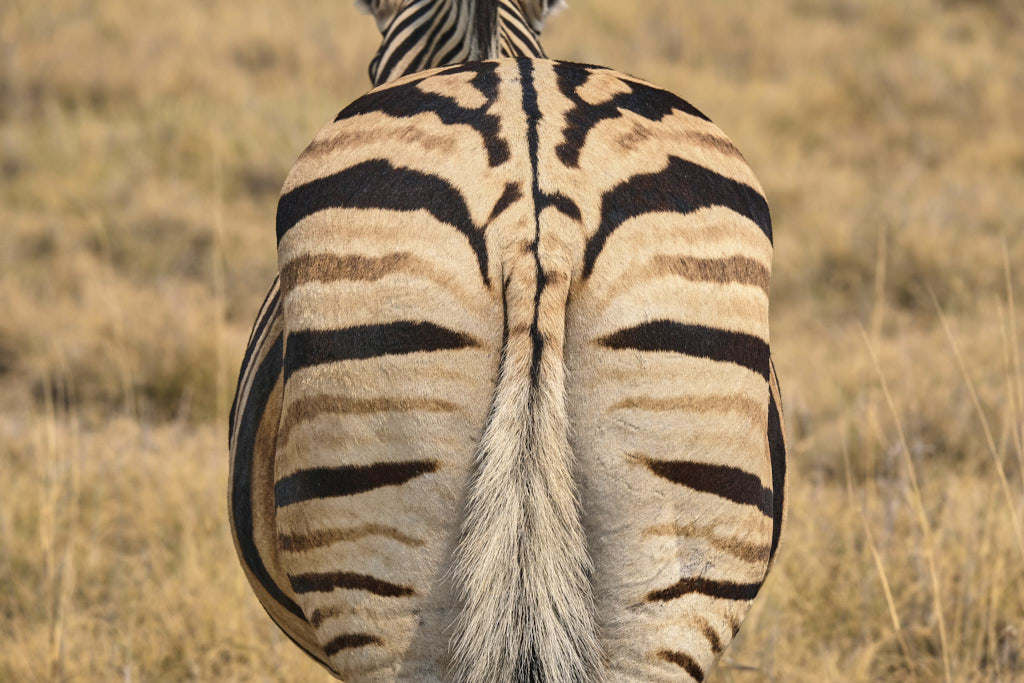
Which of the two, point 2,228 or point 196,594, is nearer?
point 196,594

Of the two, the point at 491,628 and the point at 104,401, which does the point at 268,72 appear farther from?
the point at 491,628

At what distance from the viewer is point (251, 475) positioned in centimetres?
178

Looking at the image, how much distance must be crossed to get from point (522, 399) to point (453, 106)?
1.43 feet

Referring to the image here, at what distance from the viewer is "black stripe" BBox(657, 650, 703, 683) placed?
55.1 inches

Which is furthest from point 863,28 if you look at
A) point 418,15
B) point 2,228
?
point 418,15

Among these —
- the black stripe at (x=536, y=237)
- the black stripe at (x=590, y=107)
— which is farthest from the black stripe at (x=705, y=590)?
the black stripe at (x=590, y=107)

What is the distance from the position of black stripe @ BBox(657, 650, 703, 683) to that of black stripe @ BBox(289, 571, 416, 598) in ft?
1.15

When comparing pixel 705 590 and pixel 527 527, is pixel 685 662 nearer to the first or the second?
pixel 705 590

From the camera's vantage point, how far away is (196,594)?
3.30 m

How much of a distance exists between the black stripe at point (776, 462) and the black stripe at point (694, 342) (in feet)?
0.79

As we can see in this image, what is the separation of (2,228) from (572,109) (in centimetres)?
623

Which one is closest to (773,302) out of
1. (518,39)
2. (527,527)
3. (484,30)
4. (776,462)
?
(518,39)

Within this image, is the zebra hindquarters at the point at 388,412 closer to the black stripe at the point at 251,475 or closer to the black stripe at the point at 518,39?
the black stripe at the point at 251,475

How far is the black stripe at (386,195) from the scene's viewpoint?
54.0 inches
